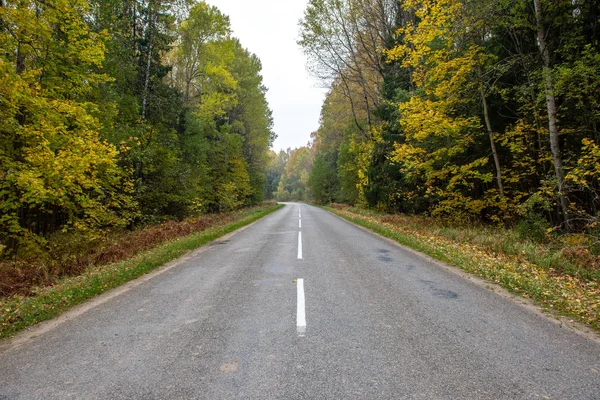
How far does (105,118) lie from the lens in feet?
36.5

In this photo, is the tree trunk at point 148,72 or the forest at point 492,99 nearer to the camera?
the forest at point 492,99

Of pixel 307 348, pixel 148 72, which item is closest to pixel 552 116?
pixel 307 348

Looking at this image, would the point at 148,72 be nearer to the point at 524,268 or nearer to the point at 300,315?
the point at 300,315

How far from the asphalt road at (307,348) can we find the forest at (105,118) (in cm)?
418

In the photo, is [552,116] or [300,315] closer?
[300,315]

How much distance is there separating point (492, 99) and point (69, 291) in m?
15.7

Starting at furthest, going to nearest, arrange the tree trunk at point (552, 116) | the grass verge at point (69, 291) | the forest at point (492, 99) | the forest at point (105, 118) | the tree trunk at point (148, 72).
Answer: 1. the tree trunk at point (148, 72)
2. the forest at point (492, 99)
3. the tree trunk at point (552, 116)
4. the forest at point (105, 118)
5. the grass verge at point (69, 291)

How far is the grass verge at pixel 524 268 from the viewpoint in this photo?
179 inches

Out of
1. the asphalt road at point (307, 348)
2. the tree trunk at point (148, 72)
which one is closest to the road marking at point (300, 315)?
the asphalt road at point (307, 348)

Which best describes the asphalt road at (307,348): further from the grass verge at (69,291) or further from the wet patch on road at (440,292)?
the grass verge at (69,291)

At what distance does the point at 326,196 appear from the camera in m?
48.7

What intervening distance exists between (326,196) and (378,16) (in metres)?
32.5

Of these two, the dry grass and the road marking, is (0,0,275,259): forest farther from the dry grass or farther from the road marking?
the road marking

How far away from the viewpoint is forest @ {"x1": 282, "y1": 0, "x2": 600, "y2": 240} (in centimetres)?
893
